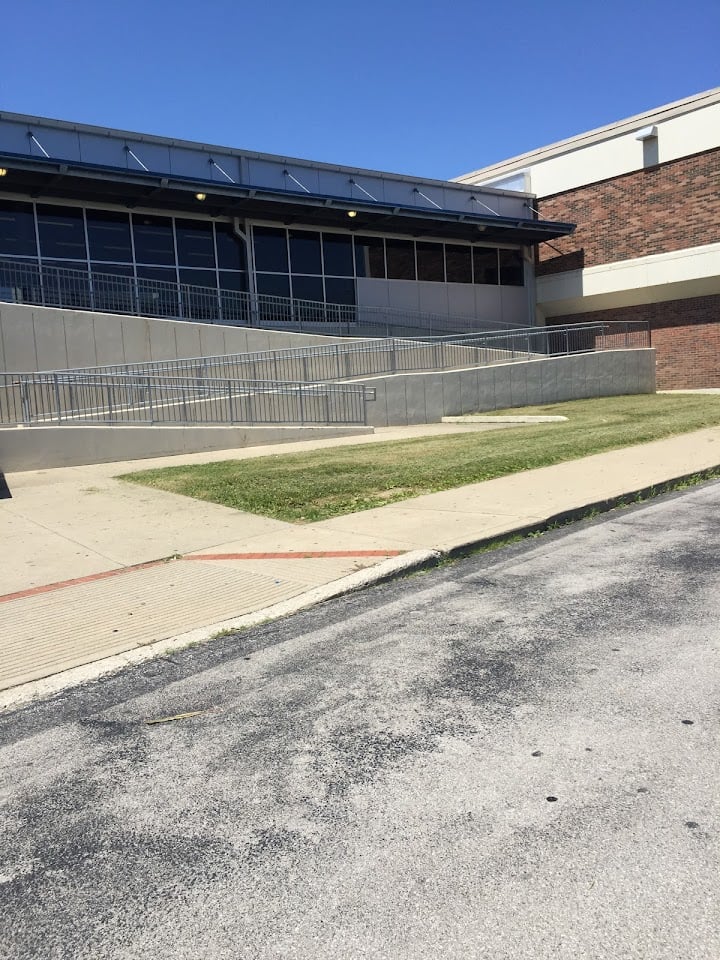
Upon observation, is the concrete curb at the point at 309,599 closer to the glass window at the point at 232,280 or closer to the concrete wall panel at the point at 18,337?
the concrete wall panel at the point at 18,337

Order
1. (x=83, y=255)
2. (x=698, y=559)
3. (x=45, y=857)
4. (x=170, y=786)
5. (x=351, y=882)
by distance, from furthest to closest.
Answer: (x=83, y=255) → (x=698, y=559) → (x=170, y=786) → (x=45, y=857) → (x=351, y=882)

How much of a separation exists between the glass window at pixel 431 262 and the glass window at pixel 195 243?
8770 mm

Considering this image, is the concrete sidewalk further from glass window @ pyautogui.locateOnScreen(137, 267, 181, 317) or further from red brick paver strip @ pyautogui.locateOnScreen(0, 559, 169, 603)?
glass window @ pyautogui.locateOnScreen(137, 267, 181, 317)

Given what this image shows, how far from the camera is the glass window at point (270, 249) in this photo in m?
27.3

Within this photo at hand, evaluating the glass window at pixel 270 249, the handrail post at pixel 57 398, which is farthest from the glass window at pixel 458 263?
the handrail post at pixel 57 398

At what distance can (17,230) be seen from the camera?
23047 millimetres

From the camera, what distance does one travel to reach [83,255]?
78.7 feet

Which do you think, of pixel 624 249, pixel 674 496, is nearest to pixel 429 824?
pixel 674 496

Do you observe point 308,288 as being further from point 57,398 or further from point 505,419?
point 57,398

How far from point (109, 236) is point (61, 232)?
4.77 ft

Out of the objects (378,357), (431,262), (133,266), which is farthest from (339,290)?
(133,266)

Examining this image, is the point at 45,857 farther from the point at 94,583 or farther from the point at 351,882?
the point at 94,583

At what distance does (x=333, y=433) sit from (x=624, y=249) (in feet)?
54.9

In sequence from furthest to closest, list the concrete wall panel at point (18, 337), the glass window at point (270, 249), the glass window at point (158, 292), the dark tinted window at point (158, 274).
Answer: the glass window at point (270, 249) < the dark tinted window at point (158, 274) < the glass window at point (158, 292) < the concrete wall panel at point (18, 337)
